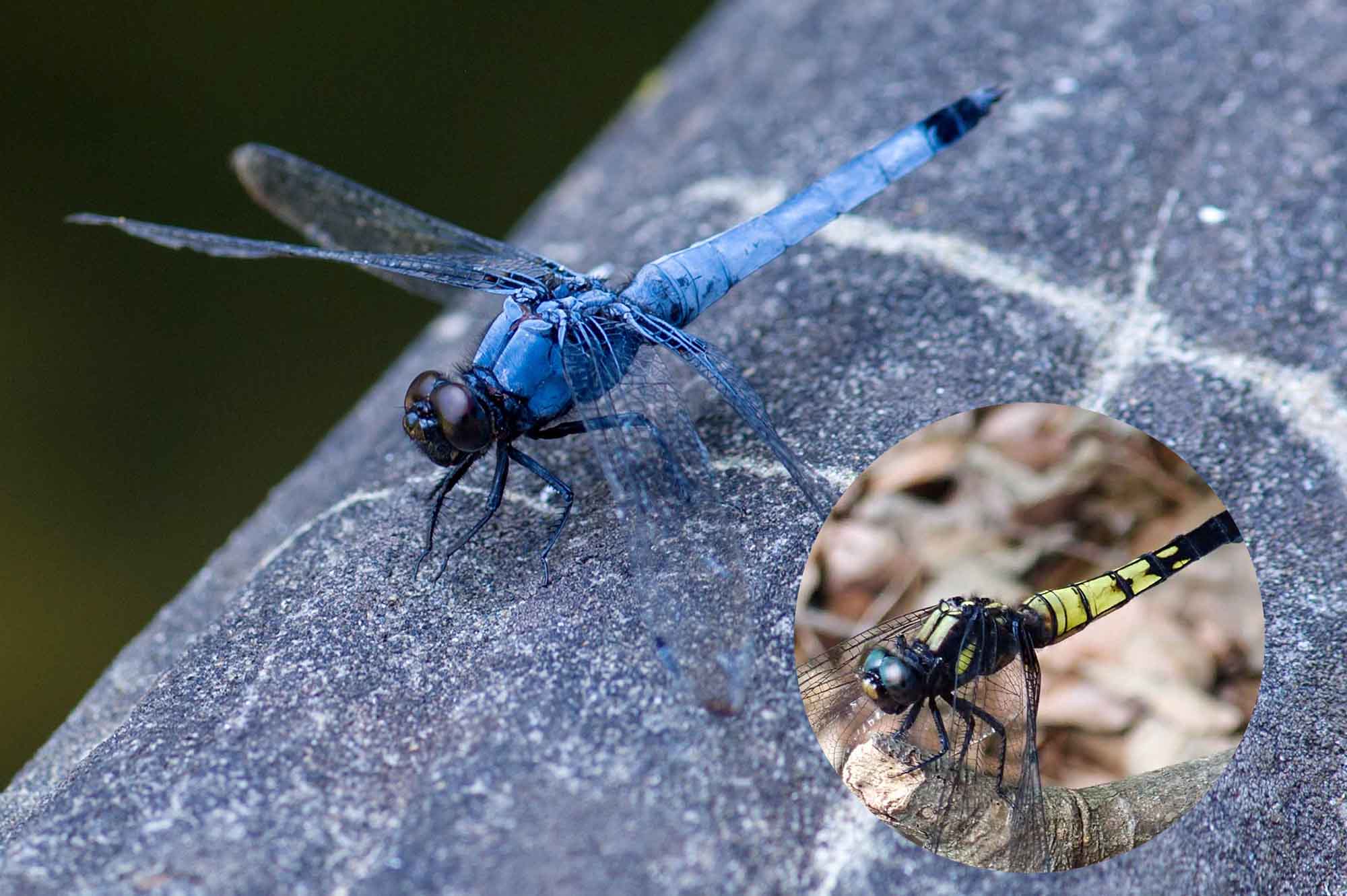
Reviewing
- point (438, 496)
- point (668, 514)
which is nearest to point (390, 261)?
point (438, 496)

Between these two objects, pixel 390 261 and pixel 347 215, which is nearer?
pixel 390 261

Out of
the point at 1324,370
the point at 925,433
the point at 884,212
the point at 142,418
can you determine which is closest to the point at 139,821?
the point at 925,433

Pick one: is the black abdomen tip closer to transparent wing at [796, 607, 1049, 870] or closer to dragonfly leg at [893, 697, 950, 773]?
transparent wing at [796, 607, 1049, 870]

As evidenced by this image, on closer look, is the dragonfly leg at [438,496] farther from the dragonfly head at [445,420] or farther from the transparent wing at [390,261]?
the transparent wing at [390,261]

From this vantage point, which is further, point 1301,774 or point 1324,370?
point 1324,370

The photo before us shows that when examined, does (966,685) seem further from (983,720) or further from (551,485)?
(551,485)

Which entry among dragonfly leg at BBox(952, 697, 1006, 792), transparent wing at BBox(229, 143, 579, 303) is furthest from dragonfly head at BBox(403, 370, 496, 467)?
dragonfly leg at BBox(952, 697, 1006, 792)

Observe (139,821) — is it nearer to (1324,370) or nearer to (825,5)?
(1324,370)
